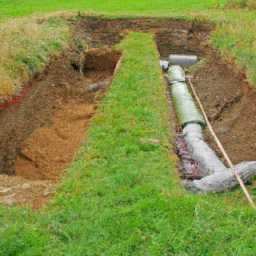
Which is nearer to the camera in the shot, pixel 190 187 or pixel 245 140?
pixel 190 187

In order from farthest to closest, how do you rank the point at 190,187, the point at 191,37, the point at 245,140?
the point at 191,37
the point at 245,140
the point at 190,187

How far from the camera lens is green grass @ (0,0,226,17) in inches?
654

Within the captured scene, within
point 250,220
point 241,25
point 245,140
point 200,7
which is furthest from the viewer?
point 200,7

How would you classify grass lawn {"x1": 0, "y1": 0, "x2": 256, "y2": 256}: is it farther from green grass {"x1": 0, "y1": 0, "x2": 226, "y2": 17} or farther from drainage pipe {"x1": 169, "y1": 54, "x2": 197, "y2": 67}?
green grass {"x1": 0, "y1": 0, "x2": 226, "y2": 17}

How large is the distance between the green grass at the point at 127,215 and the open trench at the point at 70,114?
47 cm

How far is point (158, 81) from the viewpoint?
831 centimetres

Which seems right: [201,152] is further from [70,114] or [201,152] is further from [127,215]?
[70,114]

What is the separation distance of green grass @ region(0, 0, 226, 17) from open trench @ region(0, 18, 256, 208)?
5.40 metres

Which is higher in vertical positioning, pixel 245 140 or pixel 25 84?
pixel 25 84

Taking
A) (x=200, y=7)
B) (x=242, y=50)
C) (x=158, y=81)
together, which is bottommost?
(x=158, y=81)

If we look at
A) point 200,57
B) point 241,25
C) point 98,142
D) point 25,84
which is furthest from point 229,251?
point 241,25

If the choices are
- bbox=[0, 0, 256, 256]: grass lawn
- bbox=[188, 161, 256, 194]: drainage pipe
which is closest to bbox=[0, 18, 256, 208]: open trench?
bbox=[0, 0, 256, 256]: grass lawn

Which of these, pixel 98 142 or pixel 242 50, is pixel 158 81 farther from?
pixel 98 142

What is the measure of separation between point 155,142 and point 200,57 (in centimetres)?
703
